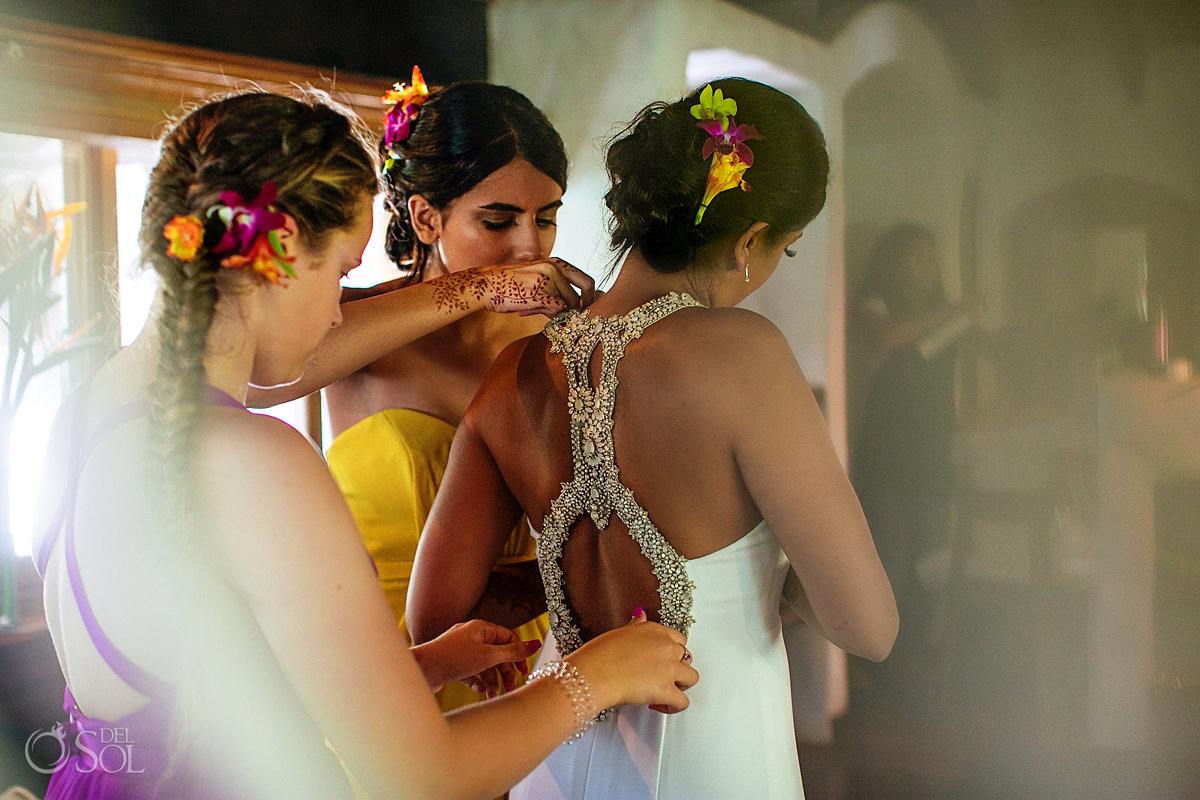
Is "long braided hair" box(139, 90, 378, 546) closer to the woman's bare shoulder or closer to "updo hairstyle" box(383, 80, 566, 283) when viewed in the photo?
the woman's bare shoulder

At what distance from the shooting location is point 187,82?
1.86 metres

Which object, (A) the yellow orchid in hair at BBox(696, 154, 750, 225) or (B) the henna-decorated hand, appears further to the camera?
(B) the henna-decorated hand

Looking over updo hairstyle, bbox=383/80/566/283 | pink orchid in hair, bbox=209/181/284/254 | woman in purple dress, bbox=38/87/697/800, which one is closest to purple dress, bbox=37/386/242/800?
woman in purple dress, bbox=38/87/697/800

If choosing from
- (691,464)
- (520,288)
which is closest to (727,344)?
(691,464)

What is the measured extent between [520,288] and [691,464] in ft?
1.24

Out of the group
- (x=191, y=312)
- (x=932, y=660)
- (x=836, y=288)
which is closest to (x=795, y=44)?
(x=836, y=288)

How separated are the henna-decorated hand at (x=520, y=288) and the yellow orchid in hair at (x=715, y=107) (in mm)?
269

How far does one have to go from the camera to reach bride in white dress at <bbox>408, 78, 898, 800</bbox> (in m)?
0.86

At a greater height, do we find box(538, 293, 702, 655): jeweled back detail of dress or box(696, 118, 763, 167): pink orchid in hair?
box(696, 118, 763, 167): pink orchid in hair

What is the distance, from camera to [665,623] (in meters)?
0.97

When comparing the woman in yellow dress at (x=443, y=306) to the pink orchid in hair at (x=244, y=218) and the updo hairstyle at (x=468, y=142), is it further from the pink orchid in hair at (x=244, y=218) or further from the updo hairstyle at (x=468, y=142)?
the pink orchid in hair at (x=244, y=218)

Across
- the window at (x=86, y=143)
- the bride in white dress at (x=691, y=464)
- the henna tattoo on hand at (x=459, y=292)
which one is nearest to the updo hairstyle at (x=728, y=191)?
the bride in white dress at (x=691, y=464)

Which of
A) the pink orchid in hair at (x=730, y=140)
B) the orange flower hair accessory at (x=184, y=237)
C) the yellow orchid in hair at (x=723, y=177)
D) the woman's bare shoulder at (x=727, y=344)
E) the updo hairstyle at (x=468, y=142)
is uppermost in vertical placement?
the updo hairstyle at (x=468, y=142)

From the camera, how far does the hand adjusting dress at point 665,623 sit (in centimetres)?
94
